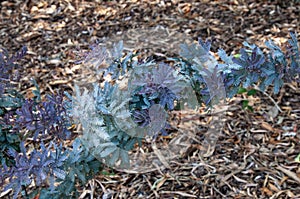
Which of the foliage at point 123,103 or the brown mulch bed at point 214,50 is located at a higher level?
the foliage at point 123,103

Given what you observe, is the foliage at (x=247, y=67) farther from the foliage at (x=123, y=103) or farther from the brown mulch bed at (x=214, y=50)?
the brown mulch bed at (x=214, y=50)

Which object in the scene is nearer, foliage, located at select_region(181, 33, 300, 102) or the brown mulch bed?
foliage, located at select_region(181, 33, 300, 102)

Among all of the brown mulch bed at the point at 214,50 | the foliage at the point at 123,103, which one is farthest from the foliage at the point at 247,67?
the brown mulch bed at the point at 214,50

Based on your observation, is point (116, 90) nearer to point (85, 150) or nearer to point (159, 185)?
point (85, 150)

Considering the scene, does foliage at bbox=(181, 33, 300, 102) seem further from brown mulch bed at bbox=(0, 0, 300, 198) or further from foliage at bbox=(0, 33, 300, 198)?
brown mulch bed at bbox=(0, 0, 300, 198)

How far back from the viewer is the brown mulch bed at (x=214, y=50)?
2277mm

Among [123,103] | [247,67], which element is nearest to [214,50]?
[247,67]

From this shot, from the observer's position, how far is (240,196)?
2.19 meters

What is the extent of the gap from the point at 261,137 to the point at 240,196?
0.44 m

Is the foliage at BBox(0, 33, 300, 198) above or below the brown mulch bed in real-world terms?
above

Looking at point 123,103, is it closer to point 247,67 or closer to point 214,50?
point 247,67

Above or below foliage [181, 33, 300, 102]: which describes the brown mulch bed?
below

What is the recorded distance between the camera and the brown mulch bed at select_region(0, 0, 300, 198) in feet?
7.47

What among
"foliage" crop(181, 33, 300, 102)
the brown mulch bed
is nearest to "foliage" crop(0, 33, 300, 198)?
"foliage" crop(181, 33, 300, 102)
